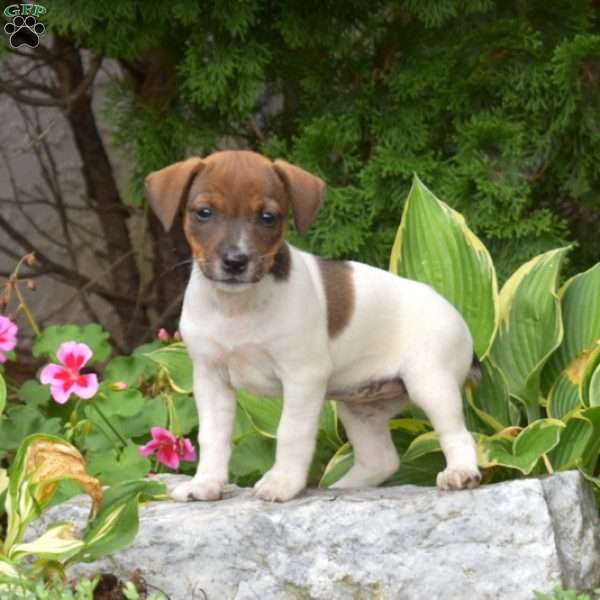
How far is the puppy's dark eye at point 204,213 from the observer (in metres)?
3.61

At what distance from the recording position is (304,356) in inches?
150

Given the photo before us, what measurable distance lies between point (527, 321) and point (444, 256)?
399 mm

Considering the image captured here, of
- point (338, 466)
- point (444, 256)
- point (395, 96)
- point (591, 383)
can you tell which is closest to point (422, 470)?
point (338, 466)

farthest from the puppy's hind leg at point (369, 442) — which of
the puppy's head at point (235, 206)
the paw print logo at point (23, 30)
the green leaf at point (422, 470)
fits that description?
the paw print logo at point (23, 30)

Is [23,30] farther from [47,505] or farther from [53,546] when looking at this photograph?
[53,546]

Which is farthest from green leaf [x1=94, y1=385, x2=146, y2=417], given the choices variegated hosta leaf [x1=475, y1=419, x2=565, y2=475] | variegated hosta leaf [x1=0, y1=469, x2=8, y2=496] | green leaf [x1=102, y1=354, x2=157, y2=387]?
variegated hosta leaf [x1=475, y1=419, x2=565, y2=475]

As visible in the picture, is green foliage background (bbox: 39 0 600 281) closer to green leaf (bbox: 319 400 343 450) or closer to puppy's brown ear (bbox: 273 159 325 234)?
green leaf (bbox: 319 400 343 450)

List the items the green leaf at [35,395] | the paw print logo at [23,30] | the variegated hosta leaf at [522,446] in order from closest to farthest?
the variegated hosta leaf at [522,446] < the green leaf at [35,395] < the paw print logo at [23,30]

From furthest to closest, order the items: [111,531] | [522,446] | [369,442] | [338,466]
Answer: [338,466], [369,442], [522,446], [111,531]

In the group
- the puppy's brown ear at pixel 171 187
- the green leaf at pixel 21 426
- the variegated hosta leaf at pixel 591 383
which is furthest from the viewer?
the green leaf at pixel 21 426

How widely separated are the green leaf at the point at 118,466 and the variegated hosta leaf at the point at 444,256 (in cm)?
125

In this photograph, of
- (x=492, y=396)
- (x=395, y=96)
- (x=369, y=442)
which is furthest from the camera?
(x=395, y=96)

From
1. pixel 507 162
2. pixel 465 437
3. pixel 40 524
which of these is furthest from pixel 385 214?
pixel 40 524

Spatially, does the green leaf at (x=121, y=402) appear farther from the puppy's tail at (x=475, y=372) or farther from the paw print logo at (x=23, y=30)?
the paw print logo at (x=23, y=30)
